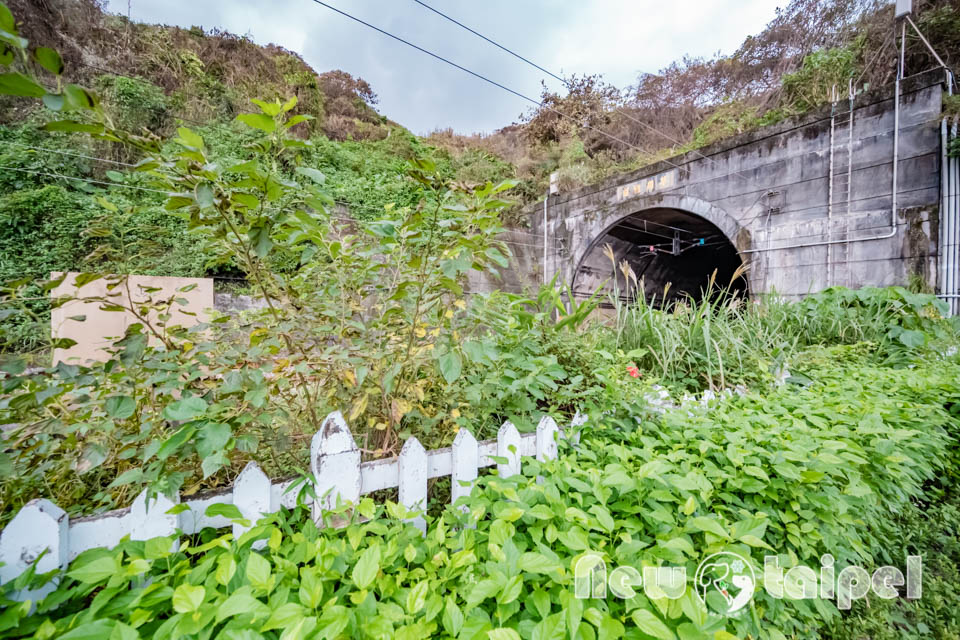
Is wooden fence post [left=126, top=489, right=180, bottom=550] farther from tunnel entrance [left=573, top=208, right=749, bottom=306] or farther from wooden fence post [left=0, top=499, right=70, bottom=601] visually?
tunnel entrance [left=573, top=208, right=749, bottom=306]

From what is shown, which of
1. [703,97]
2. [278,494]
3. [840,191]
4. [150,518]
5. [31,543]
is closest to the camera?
[31,543]

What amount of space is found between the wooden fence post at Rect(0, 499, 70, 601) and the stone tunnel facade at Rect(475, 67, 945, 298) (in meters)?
2.68

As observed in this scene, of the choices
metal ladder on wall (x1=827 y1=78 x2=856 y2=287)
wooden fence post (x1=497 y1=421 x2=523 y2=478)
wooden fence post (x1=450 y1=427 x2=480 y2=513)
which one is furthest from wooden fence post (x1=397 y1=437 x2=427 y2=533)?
metal ladder on wall (x1=827 y1=78 x2=856 y2=287)

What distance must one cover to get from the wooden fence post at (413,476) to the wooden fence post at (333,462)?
0.13 m

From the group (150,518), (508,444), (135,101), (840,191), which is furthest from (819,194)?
(135,101)

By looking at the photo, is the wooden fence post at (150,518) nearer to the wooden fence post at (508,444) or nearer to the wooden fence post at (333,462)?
the wooden fence post at (333,462)

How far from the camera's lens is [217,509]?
78 centimetres

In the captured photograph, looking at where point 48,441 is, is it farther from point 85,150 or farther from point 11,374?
point 85,150

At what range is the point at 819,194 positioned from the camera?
505 centimetres

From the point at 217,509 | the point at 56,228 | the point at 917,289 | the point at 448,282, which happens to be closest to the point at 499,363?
the point at 448,282

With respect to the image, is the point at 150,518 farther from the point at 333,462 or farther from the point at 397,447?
the point at 397,447

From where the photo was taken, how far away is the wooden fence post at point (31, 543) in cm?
70

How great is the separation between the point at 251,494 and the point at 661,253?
10381 mm

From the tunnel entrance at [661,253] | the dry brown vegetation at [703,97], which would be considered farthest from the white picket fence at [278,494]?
the dry brown vegetation at [703,97]
